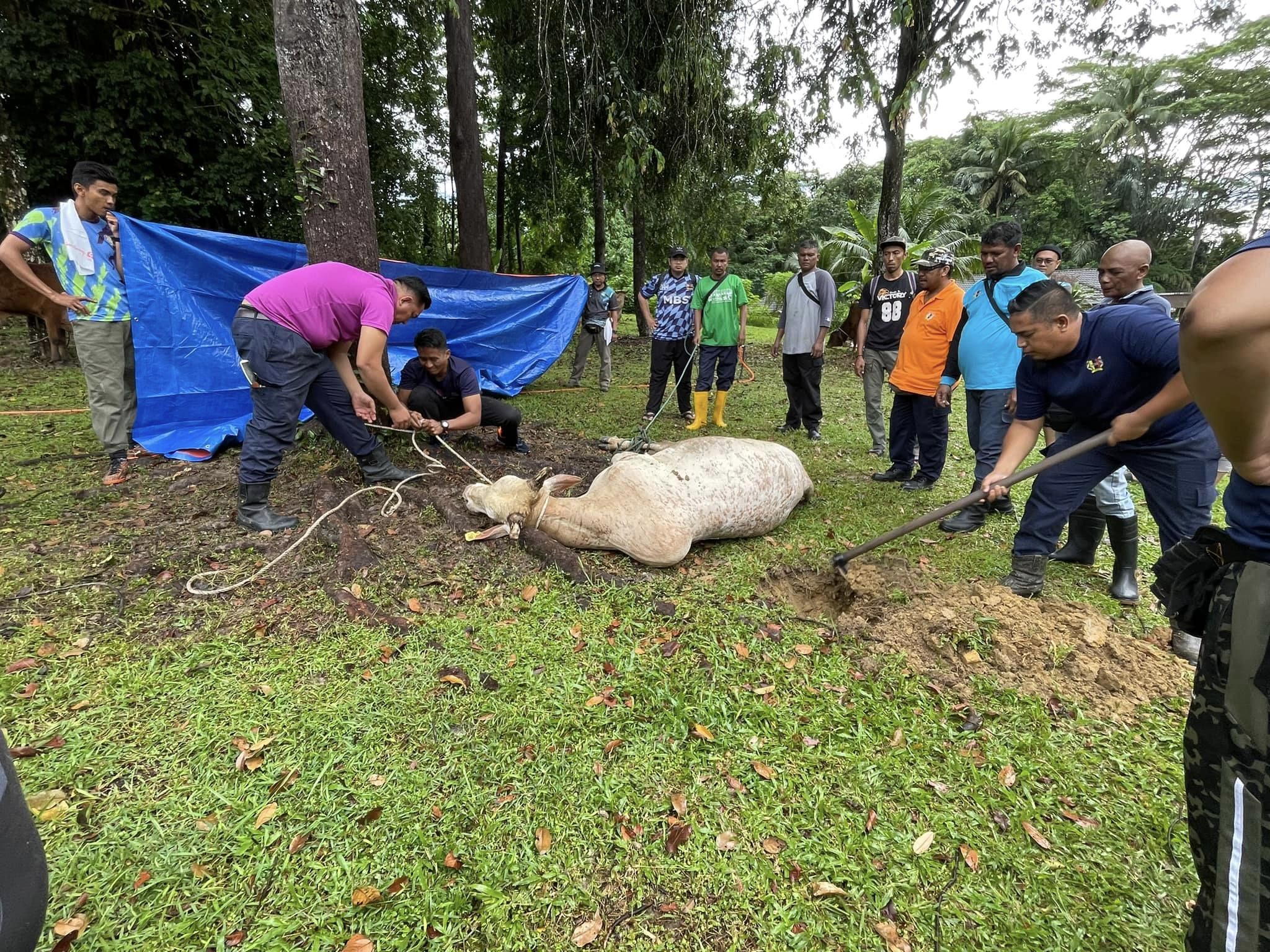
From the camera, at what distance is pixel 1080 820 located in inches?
82.3

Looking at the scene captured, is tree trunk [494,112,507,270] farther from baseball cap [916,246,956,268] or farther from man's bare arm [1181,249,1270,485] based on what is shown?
man's bare arm [1181,249,1270,485]

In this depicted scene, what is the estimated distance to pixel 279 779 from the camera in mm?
2145

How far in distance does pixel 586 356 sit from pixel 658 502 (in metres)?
6.29

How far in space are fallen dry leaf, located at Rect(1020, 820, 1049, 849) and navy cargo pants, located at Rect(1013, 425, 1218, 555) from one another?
1637mm

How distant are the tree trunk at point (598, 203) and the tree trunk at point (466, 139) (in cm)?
228

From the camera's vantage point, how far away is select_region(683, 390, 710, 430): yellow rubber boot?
700cm

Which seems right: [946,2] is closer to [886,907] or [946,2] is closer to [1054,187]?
[886,907]

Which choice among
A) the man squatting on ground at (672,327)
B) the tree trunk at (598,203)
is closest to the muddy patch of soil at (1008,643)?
the man squatting on ground at (672,327)

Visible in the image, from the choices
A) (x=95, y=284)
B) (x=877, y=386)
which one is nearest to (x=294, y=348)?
(x=95, y=284)

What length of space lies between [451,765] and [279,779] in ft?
2.10

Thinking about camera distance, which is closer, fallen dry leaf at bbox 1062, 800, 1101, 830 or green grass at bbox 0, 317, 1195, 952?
green grass at bbox 0, 317, 1195, 952

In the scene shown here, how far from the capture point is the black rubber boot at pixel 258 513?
3719 millimetres

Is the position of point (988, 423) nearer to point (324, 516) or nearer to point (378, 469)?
point (378, 469)

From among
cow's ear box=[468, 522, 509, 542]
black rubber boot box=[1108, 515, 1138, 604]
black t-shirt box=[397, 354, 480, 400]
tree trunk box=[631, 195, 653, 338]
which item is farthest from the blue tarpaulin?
tree trunk box=[631, 195, 653, 338]
